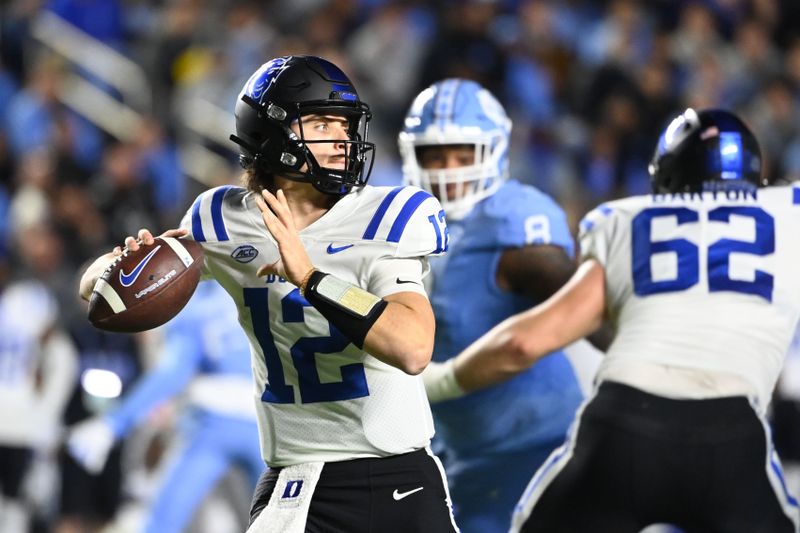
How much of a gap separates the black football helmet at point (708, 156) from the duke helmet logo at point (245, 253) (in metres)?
1.33

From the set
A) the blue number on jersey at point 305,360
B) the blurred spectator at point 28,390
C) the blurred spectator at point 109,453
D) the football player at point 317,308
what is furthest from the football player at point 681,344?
the blurred spectator at point 28,390

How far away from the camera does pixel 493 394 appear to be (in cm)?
420

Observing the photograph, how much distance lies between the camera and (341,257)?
294 centimetres

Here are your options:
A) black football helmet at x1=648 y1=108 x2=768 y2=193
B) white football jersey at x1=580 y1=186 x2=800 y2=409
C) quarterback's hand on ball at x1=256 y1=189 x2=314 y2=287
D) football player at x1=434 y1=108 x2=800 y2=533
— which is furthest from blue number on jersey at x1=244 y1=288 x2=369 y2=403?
black football helmet at x1=648 y1=108 x2=768 y2=193

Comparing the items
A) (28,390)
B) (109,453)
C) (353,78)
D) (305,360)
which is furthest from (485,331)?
(353,78)

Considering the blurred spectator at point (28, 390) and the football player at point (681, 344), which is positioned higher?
the football player at point (681, 344)

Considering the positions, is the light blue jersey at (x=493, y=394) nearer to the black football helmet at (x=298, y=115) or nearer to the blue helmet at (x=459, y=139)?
the blue helmet at (x=459, y=139)

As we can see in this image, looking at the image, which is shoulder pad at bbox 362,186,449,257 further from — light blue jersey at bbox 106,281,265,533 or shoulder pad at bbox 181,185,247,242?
light blue jersey at bbox 106,281,265,533

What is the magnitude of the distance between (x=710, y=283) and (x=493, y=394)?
3.10ft

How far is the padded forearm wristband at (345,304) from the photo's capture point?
2721 millimetres

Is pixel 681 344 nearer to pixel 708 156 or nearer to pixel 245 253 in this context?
pixel 708 156

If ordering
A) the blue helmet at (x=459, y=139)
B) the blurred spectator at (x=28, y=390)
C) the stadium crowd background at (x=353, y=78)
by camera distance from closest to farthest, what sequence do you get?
the blue helmet at (x=459, y=139)
the blurred spectator at (x=28, y=390)
the stadium crowd background at (x=353, y=78)

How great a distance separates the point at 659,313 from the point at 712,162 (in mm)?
472

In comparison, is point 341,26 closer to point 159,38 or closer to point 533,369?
point 159,38
